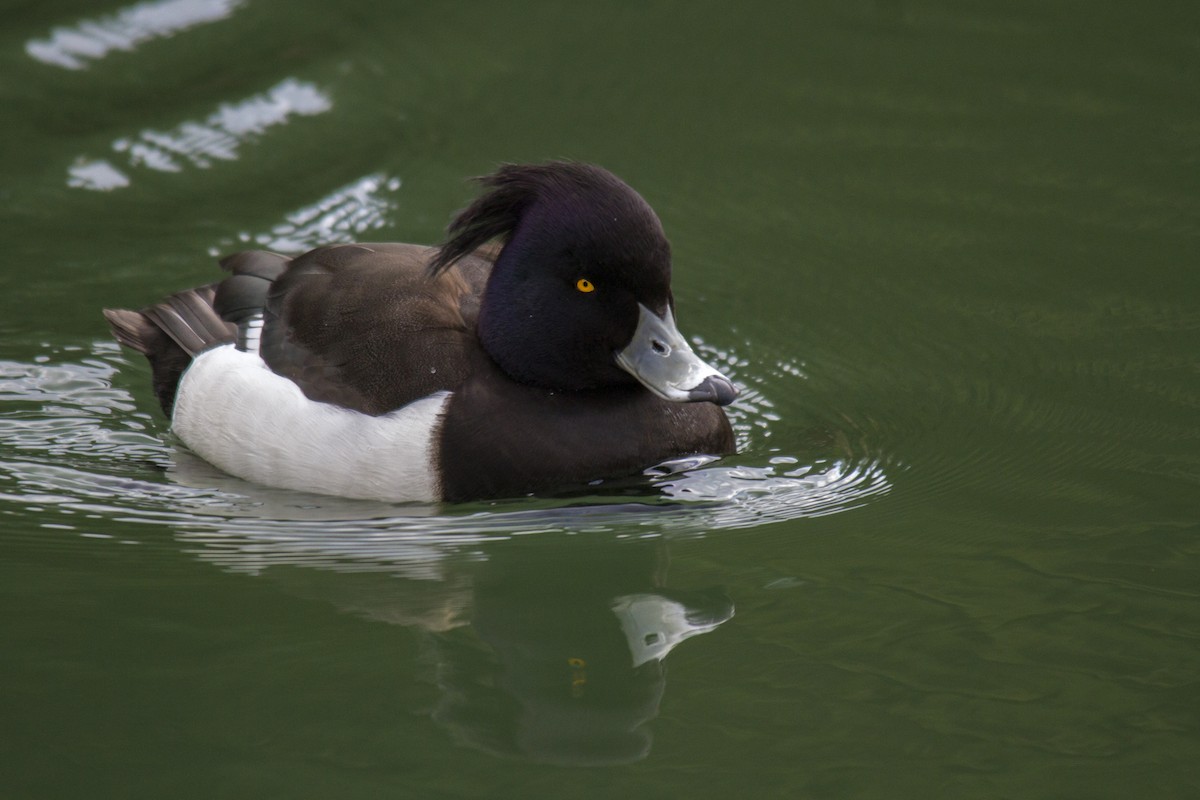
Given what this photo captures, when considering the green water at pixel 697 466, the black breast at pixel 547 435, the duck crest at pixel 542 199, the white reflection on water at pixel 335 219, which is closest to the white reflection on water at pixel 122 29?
the green water at pixel 697 466

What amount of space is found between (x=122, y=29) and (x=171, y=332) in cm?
439

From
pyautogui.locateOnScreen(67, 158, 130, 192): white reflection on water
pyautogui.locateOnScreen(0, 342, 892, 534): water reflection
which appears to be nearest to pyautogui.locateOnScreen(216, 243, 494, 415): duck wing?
pyautogui.locateOnScreen(0, 342, 892, 534): water reflection

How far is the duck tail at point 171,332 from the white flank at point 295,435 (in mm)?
125

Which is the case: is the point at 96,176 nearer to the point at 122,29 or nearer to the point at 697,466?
the point at 122,29

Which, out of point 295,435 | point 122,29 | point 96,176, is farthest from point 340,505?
point 122,29

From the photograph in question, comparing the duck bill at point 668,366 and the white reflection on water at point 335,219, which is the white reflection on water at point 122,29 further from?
the duck bill at point 668,366

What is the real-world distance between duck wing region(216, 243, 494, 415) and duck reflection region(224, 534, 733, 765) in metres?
0.80

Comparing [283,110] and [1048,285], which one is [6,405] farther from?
[1048,285]

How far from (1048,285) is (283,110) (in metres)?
4.89

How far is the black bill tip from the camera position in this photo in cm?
538

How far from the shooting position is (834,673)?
4.33 metres

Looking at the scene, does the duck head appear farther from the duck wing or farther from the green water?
the green water

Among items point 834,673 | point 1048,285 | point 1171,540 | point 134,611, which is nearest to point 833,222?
point 1048,285

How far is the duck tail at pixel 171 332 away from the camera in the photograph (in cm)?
642
